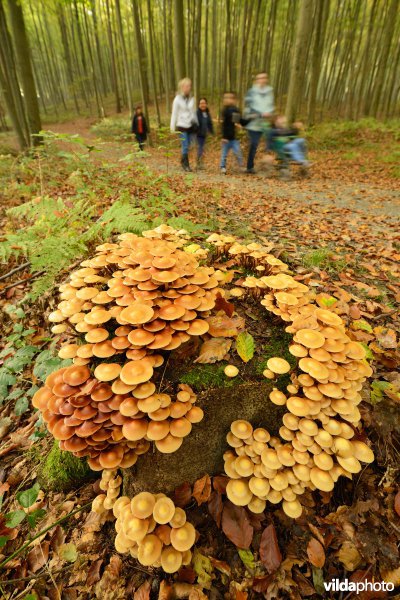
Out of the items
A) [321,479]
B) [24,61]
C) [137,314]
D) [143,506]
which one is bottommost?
[143,506]

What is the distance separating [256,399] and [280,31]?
1488 inches

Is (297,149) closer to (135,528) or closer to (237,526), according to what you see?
(237,526)

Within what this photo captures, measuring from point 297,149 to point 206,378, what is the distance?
9.97 meters

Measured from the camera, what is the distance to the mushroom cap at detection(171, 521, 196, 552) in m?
2.02

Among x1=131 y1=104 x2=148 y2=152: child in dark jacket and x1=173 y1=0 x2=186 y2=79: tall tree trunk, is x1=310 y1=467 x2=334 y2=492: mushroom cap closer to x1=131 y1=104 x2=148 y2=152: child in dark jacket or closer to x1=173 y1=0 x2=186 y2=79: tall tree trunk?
x1=173 y1=0 x2=186 y2=79: tall tree trunk

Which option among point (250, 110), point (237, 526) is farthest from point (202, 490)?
point (250, 110)

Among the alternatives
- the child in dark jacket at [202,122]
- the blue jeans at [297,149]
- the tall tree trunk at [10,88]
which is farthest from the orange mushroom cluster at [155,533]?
the tall tree trunk at [10,88]

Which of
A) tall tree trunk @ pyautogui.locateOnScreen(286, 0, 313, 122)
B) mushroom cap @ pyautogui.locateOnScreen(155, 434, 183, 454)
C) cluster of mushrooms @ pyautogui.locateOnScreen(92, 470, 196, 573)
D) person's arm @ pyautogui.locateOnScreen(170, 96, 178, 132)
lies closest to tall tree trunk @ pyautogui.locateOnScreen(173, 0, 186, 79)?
person's arm @ pyautogui.locateOnScreen(170, 96, 178, 132)

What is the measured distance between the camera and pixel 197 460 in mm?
2525

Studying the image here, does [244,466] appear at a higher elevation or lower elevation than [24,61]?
lower

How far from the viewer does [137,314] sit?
2.21 m

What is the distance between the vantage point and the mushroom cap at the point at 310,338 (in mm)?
2234

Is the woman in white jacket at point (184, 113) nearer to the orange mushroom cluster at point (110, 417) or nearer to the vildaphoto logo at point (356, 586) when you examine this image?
the orange mushroom cluster at point (110, 417)

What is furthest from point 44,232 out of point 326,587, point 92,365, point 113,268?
point 326,587
